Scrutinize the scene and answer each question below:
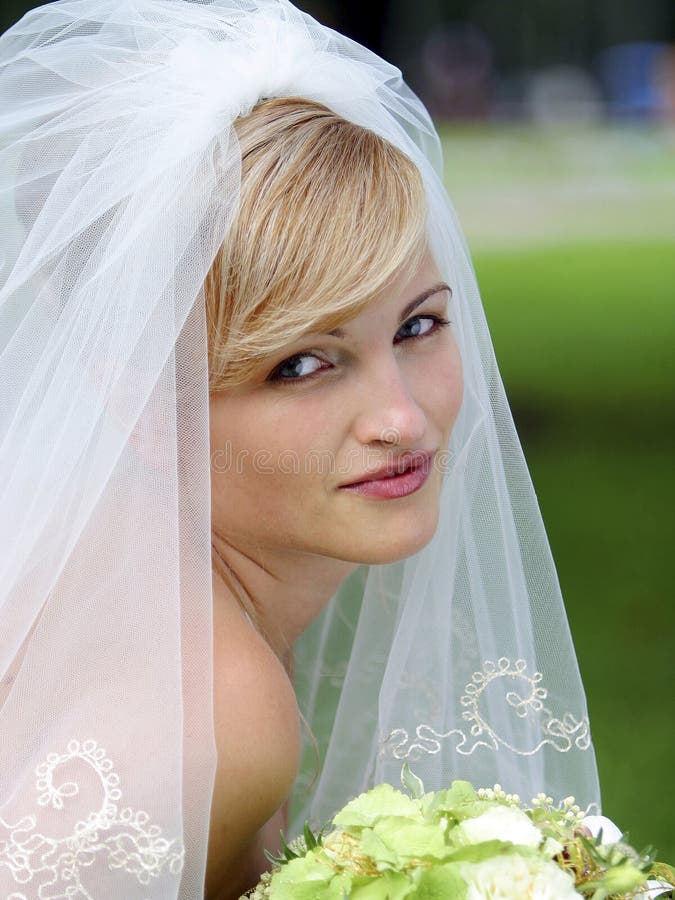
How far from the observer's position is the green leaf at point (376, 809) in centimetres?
214

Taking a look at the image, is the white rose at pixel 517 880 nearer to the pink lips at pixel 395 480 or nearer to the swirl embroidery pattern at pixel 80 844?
the swirl embroidery pattern at pixel 80 844

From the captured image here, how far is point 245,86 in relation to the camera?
2.72m

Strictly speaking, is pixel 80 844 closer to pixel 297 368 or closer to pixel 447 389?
pixel 297 368

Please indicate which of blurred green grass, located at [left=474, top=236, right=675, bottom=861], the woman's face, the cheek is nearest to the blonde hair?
the woman's face

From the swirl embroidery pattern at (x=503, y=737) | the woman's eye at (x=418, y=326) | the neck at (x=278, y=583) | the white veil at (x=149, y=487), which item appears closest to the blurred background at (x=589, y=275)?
the swirl embroidery pattern at (x=503, y=737)

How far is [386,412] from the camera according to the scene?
2699 millimetres

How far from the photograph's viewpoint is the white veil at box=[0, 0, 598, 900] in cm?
234

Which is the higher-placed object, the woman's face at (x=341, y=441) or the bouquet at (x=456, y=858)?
the woman's face at (x=341, y=441)

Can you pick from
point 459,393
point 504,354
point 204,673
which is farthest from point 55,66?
point 504,354

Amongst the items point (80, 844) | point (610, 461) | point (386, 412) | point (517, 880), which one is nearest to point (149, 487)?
point (386, 412)

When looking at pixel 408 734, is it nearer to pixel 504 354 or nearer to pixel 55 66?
pixel 55 66

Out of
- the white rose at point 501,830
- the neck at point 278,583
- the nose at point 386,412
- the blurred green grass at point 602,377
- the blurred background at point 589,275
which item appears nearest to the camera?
the white rose at point 501,830

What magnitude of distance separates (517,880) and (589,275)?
16.9m

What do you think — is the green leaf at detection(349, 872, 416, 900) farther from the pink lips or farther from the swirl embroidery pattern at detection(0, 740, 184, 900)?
the pink lips
